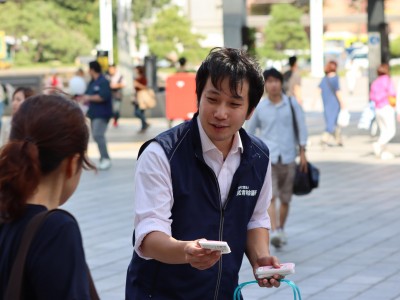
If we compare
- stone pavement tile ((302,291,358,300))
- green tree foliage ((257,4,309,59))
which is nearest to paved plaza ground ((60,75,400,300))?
stone pavement tile ((302,291,358,300))

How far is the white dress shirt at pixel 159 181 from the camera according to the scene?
12.7ft

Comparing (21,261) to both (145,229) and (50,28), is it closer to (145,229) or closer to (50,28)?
(145,229)

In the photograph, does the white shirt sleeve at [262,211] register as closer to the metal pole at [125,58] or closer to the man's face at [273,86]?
the man's face at [273,86]

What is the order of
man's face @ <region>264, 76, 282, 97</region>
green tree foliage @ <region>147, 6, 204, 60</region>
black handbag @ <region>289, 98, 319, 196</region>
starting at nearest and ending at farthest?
man's face @ <region>264, 76, 282, 97</region>, black handbag @ <region>289, 98, 319, 196</region>, green tree foliage @ <region>147, 6, 204, 60</region>

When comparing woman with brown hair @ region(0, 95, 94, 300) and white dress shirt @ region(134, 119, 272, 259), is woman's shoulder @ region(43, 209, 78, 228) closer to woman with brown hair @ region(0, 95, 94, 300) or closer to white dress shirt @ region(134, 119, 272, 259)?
woman with brown hair @ region(0, 95, 94, 300)

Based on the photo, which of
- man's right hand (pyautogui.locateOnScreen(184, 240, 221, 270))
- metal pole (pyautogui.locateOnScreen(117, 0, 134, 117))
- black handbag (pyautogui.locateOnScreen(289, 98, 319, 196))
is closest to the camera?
man's right hand (pyautogui.locateOnScreen(184, 240, 221, 270))

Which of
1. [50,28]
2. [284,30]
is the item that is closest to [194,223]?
[50,28]

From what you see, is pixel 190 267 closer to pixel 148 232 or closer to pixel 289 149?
pixel 148 232

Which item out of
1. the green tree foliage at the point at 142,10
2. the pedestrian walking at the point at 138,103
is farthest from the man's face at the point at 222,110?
the green tree foliage at the point at 142,10

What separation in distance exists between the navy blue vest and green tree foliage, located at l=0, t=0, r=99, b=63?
50436 millimetres

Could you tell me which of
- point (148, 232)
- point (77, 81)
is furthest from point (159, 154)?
point (77, 81)

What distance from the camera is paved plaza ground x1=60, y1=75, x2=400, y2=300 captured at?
8.50 metres

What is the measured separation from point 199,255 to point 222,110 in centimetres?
61

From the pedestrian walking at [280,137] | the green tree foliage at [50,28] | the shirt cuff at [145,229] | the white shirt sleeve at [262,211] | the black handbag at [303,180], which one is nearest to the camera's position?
the shirt cuff at [145,229]
